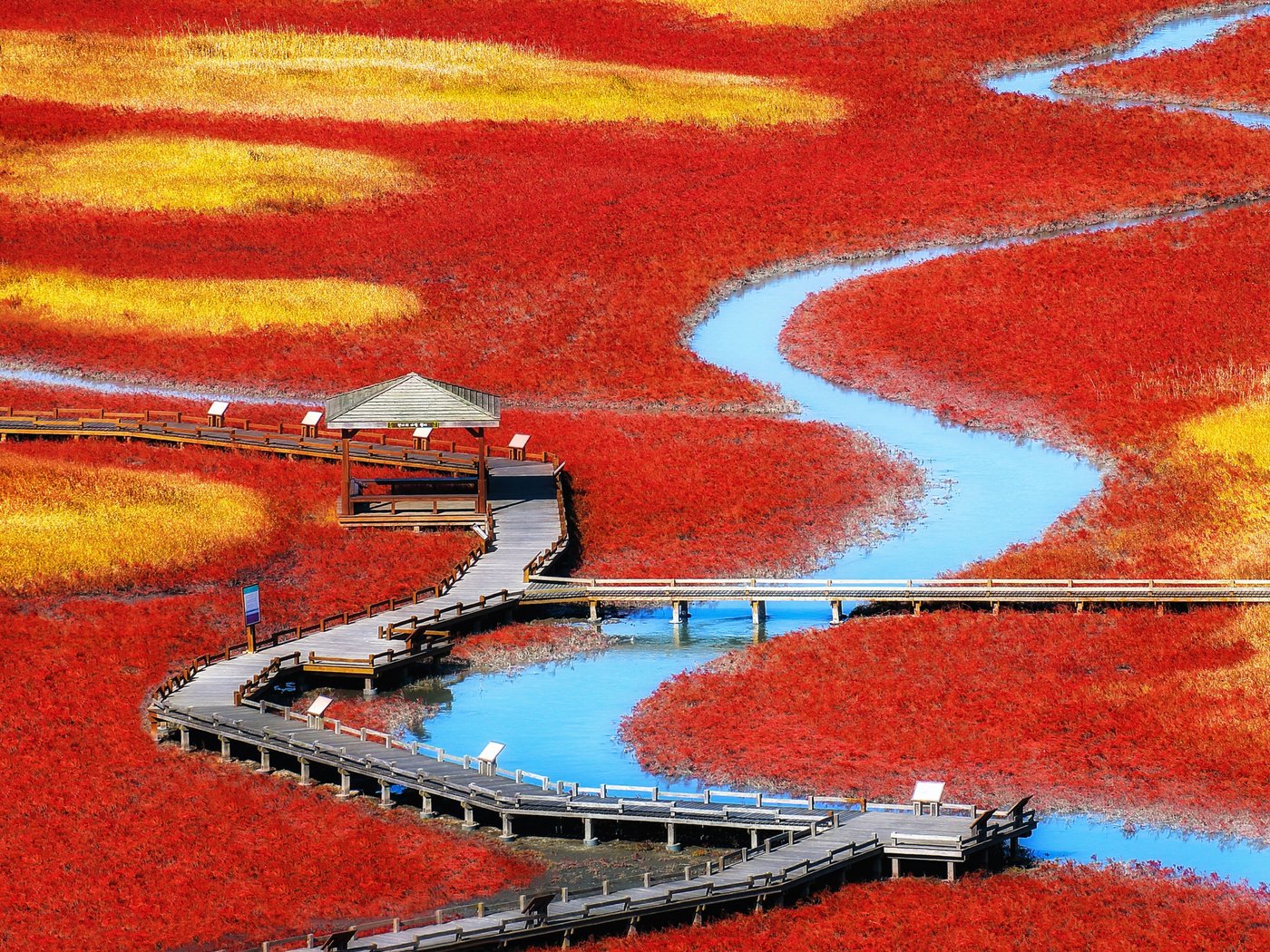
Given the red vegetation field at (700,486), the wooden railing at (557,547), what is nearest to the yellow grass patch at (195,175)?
the red vegetation field at (700,486)

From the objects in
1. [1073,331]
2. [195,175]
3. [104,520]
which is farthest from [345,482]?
[195,175]

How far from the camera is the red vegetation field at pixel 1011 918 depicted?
4159 cm

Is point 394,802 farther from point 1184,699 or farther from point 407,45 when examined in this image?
point 407,45

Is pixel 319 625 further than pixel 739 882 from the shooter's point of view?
Yes

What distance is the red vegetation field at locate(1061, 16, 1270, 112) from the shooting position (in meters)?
120

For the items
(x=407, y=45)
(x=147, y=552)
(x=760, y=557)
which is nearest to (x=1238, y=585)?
(x=760, y=557)

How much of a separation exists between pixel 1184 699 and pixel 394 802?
1907 centimetres

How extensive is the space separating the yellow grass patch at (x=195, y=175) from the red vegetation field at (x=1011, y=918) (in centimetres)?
6493

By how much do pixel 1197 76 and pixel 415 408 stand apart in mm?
71470

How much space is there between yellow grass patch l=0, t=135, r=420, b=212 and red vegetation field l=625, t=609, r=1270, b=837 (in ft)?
168

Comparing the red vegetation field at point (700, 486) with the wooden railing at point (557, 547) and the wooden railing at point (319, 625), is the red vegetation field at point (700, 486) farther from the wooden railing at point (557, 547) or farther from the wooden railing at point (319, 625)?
the wooden railing at point (319, 625)

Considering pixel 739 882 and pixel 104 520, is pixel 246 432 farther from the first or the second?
pixel 739 882

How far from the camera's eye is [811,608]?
62.1 m

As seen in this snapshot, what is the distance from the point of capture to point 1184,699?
52844 millimetres
